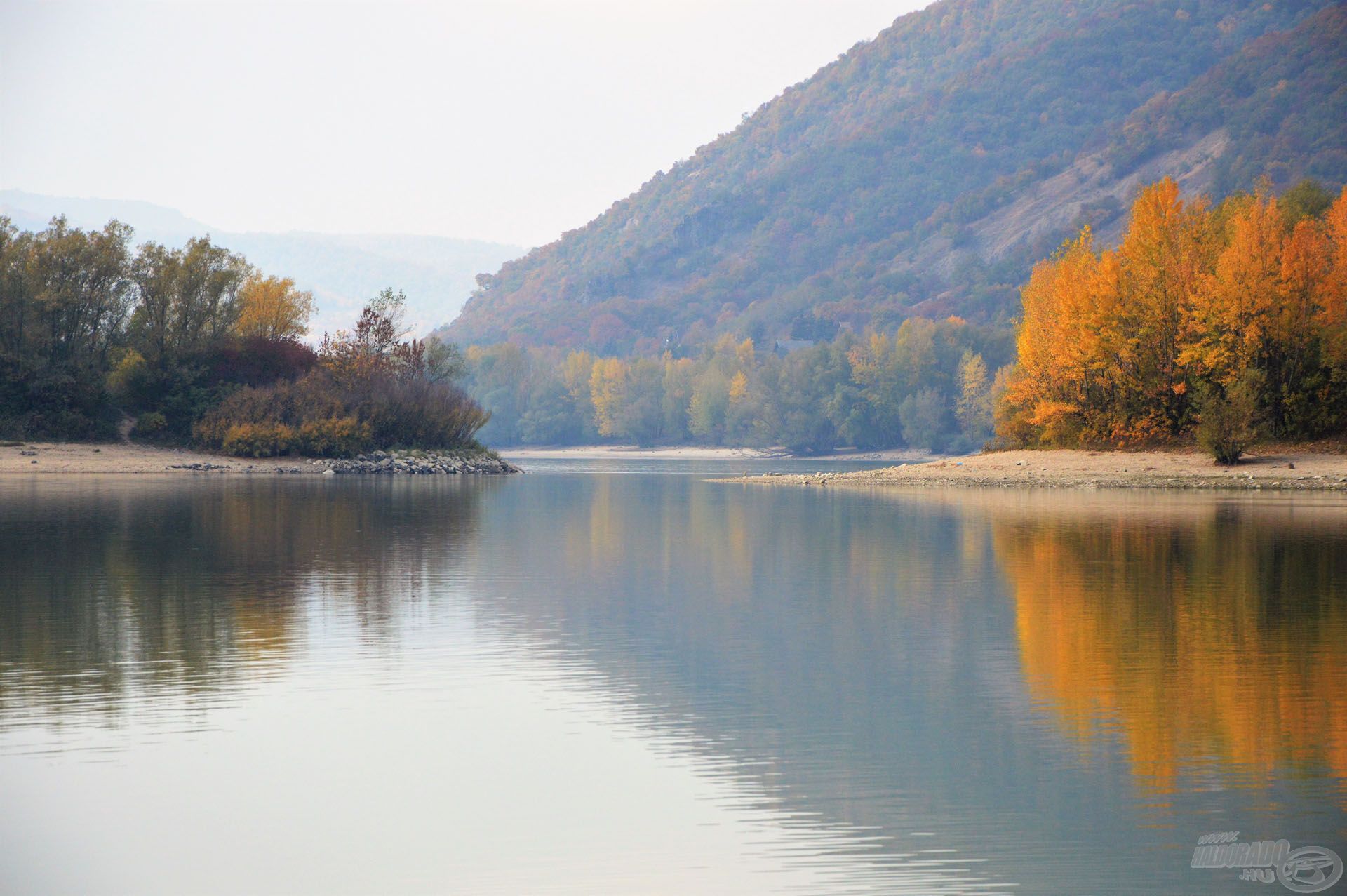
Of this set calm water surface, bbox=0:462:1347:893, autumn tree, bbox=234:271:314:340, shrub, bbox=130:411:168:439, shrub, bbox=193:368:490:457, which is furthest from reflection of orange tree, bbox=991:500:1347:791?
autumn tree, bbox=234:271:314:340

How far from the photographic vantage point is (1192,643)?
45.4 feet

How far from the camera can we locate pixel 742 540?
88.1 ft

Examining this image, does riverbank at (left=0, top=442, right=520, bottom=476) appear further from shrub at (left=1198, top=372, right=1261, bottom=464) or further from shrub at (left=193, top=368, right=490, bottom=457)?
shrub at (left=1198, top=372, right=1261, bottom=464)

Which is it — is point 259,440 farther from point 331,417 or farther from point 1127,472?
point 1127,472

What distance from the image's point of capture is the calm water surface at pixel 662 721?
24.8 ft

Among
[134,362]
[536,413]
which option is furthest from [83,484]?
[536,413]

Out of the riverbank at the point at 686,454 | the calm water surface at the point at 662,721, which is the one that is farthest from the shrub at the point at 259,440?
the riverbank at the point at 686,454

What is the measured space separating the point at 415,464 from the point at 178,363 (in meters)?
12.4

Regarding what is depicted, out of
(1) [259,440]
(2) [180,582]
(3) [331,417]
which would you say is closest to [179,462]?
(1) [259,440]

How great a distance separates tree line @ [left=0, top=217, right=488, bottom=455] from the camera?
59.8m

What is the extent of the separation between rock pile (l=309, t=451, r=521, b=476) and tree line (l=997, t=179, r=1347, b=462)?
28.1 metres

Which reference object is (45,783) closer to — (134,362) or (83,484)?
(83,484)

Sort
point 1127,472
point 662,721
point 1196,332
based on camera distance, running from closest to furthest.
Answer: point 662,721, point 1127,472, point 1196,332

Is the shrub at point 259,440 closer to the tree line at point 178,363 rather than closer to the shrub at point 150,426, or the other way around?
the tree line at point 178,363
